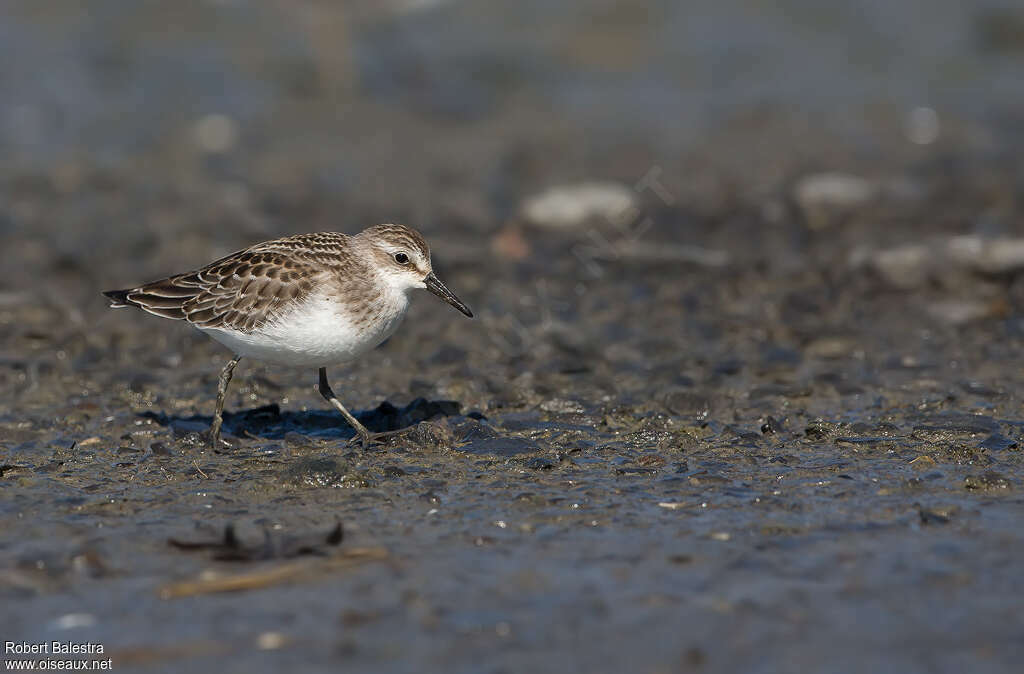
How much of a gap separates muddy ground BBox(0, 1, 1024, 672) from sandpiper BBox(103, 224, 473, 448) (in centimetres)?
59

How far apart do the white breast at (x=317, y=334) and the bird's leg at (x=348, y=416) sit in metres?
0.34

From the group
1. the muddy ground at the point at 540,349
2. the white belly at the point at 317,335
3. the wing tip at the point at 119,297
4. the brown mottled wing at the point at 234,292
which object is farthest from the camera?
the wing tip at the point at 119,297

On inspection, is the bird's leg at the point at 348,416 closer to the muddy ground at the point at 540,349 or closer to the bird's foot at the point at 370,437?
the bird's foot at the point at 370,437

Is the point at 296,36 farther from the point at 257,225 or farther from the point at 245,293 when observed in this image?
the point at 245,293

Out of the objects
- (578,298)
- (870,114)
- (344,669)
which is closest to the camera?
(344,669)

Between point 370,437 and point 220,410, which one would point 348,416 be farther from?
point 220,410

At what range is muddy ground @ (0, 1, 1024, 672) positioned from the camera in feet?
17.7

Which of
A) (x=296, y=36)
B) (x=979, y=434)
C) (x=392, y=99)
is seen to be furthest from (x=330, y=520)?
(x=296, y=36)

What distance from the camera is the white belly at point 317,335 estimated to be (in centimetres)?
755

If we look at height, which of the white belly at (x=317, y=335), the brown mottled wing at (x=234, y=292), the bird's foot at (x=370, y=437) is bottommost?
the bird's foot at (x=370, y=437)

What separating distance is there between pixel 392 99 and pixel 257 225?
14.4ft

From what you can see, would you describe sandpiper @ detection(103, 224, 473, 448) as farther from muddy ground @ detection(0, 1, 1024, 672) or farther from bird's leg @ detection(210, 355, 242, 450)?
muddy ground @ detection(0, 1, 1024, 672)

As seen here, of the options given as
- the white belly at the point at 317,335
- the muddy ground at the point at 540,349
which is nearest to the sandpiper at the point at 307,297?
the white belly at the point at 317,335

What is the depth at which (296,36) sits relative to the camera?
17125 mm
